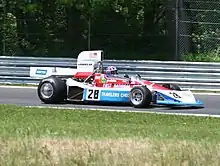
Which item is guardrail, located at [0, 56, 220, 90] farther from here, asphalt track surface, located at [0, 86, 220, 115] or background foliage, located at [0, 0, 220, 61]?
background foliage, located at [0, 0, 220, 61]

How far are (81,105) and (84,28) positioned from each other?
34.1 ft

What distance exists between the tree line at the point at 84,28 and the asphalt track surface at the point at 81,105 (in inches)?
207

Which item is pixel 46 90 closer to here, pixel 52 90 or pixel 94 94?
pixel 52 90

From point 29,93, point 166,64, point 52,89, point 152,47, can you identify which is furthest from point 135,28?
point 52,89

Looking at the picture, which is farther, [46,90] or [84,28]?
[84,28]

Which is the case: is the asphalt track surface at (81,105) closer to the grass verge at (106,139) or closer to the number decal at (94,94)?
the number decal at (94,94)

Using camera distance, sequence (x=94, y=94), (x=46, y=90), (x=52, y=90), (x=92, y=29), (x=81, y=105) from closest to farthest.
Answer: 1. (x=94, y=94)
2. (x=81, y=105)
3. (x=52, y=90)
4. (x=46, y=90)
5. (x=92, y=29)

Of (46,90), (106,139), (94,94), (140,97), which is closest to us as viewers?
(106,139)

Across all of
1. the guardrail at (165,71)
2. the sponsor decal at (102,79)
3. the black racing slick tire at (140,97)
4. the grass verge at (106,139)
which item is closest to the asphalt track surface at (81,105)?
the black racing slick tire at (140,97)

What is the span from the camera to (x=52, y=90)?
16797 mm

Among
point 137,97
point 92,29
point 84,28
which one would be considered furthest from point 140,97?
point 84,28

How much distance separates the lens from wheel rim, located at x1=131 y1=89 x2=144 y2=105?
15711 mm

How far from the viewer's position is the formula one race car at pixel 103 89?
15.7 meters

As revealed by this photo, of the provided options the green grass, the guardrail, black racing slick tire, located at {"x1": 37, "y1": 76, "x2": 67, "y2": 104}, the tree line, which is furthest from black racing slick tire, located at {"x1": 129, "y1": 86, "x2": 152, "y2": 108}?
the tree line
